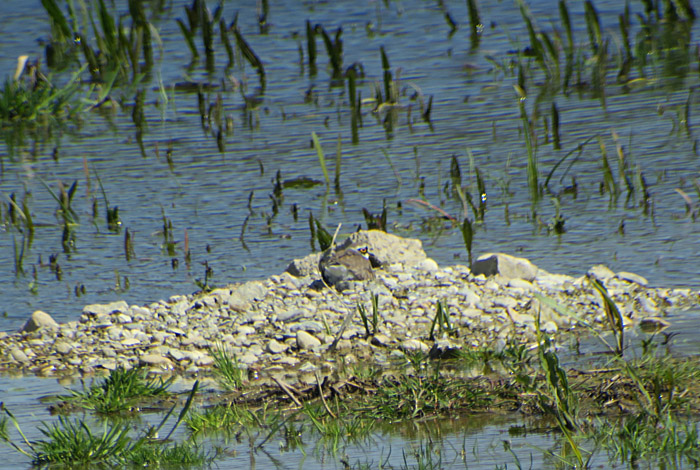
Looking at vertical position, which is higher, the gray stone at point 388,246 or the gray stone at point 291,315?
the gray stone at point 388,246

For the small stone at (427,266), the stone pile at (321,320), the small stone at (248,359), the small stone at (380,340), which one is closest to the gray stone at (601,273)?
the stone pile at (321,320)

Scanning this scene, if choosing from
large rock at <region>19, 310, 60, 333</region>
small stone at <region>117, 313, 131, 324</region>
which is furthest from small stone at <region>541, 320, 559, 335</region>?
large rock at <region>19, 310, 60, 333</region>

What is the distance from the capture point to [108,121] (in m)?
12.3

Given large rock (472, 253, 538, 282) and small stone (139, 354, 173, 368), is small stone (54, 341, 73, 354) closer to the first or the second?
small stone (139, 354, 173, 368)

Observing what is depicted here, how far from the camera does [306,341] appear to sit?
5867mm

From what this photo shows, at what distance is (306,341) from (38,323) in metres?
1.62

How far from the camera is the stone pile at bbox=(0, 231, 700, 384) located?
582 centimetres

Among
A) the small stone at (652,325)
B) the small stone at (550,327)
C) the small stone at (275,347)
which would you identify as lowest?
the small stone at (275,347)

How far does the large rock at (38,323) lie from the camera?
6.43 meters

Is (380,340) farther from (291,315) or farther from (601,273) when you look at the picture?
(601,273)

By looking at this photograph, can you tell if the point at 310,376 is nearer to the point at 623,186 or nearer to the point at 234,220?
the point at 234,220

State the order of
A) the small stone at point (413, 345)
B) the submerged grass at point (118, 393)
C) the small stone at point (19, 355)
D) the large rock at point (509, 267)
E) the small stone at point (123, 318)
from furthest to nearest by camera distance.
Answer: the large rock at point (509, 267) → the small stone at point (123, 318) → the small stone at point (19, 355) → the small stone at point (413, 345) → the submerged grass at point (118, 393)

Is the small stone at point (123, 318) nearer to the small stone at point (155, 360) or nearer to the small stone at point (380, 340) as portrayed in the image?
the small stone at point (155, 360)

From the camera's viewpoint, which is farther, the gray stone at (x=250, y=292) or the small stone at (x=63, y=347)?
the gray stone at (x=250, y=292)
